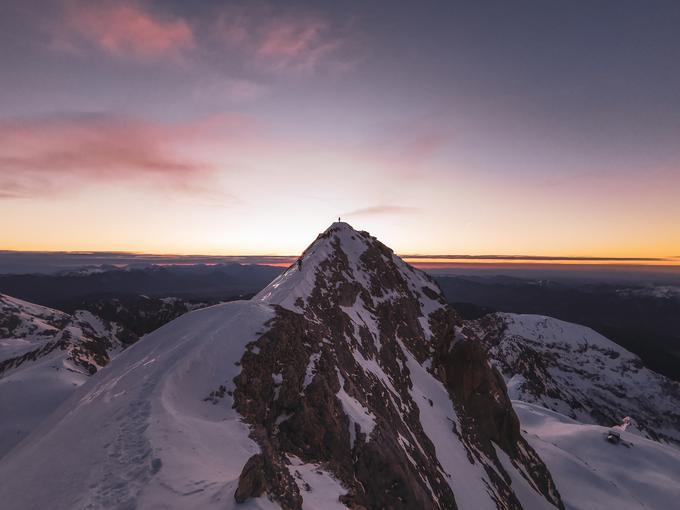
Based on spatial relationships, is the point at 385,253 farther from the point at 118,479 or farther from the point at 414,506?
the point at 118,479

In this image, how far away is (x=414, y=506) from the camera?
1909cm

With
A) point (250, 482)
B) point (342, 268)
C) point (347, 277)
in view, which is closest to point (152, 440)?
point (250, 482)

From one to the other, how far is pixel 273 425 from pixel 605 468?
285 feet

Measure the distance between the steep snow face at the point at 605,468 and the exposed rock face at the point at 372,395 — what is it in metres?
11.3

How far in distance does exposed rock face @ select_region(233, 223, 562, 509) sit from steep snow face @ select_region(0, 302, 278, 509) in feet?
4.46

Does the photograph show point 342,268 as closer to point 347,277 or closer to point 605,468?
point 347,277

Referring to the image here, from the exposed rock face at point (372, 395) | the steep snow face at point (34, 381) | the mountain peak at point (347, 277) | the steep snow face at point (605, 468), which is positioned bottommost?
the steep snow face at point (605, 468)

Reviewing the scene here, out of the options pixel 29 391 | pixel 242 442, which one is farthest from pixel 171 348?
pixel 29 391

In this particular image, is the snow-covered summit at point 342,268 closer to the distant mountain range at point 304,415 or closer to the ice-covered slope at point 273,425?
the distant mountain range at point 304,415

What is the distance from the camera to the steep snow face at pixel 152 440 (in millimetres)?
10539

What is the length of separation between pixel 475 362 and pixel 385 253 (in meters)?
22.1

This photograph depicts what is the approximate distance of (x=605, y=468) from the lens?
229 feet

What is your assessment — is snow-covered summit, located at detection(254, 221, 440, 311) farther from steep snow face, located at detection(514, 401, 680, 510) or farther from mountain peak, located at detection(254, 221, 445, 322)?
steep snow face, located at detection(514, 401, 680, 510)

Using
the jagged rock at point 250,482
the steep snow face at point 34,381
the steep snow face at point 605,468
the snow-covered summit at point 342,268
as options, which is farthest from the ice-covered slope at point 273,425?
the steep snow face at point 34,381
